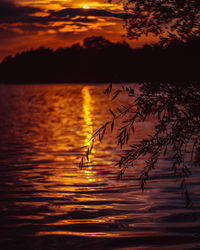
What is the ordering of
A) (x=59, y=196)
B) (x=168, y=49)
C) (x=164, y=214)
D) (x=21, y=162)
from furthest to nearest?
(x=21, y=162) → (x=59, y=196) → (x=164, y=214) → (x=168, y=49)

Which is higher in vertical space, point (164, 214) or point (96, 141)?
point (164, 214)

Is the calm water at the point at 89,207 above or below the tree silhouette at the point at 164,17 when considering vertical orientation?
below

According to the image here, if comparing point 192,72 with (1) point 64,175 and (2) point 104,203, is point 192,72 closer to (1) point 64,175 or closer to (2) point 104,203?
(2) point 104,203

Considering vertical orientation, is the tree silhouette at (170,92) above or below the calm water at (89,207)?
above

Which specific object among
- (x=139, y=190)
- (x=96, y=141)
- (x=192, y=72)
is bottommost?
(x=96, y=141)

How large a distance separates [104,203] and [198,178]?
405 centimetres

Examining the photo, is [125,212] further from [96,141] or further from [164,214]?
[96,141]

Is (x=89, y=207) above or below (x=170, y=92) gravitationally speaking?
below

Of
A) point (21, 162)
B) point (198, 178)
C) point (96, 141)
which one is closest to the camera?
point (198, 178)

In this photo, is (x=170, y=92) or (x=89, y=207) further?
(x=89, y=207)

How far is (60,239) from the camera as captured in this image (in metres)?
9.18

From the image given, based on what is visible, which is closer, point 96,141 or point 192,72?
point 192,72

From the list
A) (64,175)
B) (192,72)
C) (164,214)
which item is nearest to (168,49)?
(192,72)

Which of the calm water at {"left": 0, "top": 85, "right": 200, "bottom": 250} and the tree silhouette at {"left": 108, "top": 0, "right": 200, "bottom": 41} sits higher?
the tree silhouette at {"left": 108, "top": 0, "right": 200, "bottom": 41}
